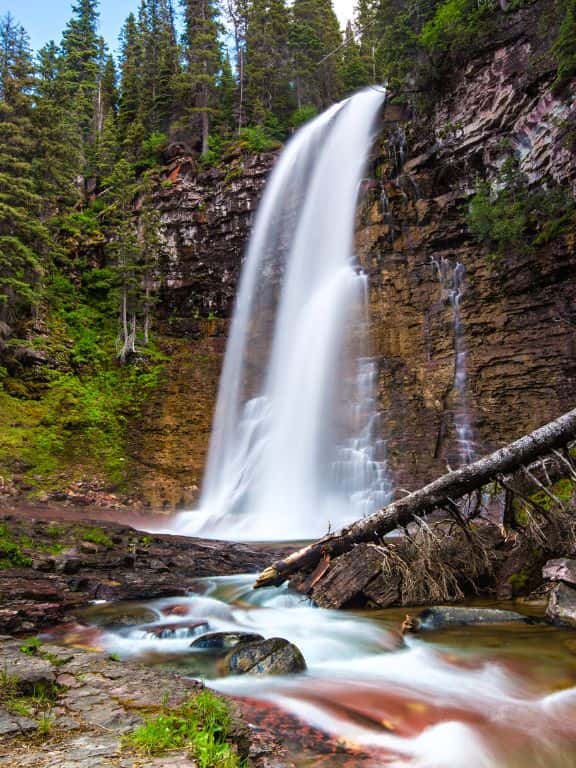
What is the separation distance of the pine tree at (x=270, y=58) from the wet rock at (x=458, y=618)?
118ft

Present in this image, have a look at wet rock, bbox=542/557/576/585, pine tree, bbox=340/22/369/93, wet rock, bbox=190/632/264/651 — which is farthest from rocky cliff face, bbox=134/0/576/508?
pine tree, bbox=340/22/369/93

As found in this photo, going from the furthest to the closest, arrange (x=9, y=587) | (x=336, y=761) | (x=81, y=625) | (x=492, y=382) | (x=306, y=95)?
(x=306, y=95), (x=492, y=382), (x=9, y=587), (x=81, y=625), (x=336, y=761)

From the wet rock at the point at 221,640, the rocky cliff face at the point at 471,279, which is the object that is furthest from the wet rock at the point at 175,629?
the rocky cliff face at the point at 471,279

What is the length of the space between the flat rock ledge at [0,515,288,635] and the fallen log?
115 inches

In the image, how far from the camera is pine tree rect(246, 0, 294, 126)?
118ft

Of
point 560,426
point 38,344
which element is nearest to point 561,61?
point 560,426

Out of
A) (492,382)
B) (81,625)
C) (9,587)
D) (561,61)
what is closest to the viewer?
(81,625)

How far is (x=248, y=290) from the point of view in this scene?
25188 mm

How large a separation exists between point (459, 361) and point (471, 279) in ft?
10.5

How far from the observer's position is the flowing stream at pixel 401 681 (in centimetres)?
363

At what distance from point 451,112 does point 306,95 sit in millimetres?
20582

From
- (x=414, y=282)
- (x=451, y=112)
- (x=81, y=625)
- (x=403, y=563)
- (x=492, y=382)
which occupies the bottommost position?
(x=81, y=625)

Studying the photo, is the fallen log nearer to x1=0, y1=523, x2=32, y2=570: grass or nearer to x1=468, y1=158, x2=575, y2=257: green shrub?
x1=0, y1=523, x2=32, y2=570: grass

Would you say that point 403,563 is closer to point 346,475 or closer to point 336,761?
point 336,761
